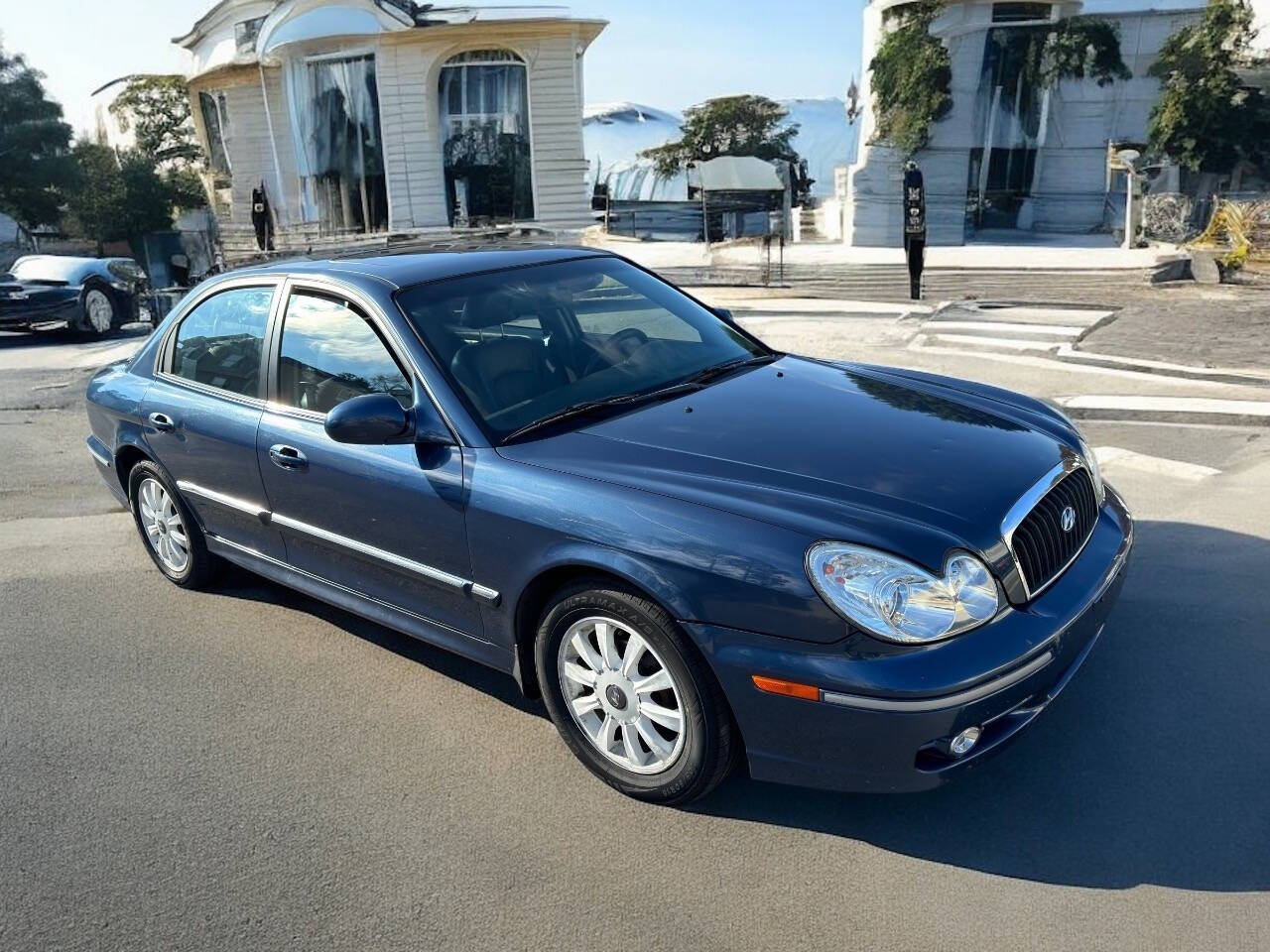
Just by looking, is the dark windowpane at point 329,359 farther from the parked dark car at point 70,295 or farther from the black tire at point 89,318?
the black tire at point 89,318

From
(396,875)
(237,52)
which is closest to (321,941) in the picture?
(396,875)

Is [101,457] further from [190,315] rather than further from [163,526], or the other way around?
[190,315]

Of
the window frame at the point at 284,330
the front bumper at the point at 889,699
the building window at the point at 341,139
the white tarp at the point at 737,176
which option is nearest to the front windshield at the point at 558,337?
the window frame at the point at 284,330

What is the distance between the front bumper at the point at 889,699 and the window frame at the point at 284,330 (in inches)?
70.0

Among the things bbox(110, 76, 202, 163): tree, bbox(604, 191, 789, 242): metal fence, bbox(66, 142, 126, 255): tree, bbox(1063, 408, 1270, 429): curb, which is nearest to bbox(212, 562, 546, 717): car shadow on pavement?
bbox(1063, 408, 1270, 429): curb

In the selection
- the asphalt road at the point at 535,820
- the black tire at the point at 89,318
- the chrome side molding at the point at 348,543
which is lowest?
the black tire at the point at 89,318

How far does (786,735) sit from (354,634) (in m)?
2.45

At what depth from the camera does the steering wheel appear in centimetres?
399

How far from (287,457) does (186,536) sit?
1.33 meters

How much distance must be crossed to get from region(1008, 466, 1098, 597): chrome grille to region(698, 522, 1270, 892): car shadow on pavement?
0.50m

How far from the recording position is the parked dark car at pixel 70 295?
1513 cm

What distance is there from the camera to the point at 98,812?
132 inches

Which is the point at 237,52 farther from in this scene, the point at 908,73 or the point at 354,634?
the point at 354,634

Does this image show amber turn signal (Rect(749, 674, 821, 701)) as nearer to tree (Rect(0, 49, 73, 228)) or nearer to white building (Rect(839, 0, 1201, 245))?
white building (Rect(839, 0, 1201, 245))
